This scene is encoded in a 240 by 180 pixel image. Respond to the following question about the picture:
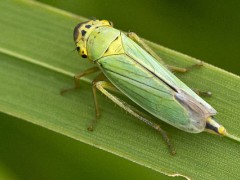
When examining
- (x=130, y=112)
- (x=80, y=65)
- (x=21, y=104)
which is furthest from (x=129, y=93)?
(x=21, y=104)

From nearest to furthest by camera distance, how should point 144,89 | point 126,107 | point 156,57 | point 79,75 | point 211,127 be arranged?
1. point 211,127
2. point 144,89
3. point 126,107
4. point 156,57
5. point 79,75

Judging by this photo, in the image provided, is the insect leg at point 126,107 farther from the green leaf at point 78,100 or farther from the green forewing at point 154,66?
the green forewing at point 154,66

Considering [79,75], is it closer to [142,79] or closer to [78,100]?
[78,100]

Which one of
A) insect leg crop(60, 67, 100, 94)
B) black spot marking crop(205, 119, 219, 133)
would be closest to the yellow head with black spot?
insect leg crop(60, 67, 100, 94)

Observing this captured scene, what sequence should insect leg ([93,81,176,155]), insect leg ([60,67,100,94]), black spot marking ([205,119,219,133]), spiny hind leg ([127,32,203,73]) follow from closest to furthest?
1. black spot marking ([205,119,219,133])
2. insect leg ([93,81,176,155])
3. spiny hind leg ([127,32,203,73])
4. insect leg ([60,67,100,94])

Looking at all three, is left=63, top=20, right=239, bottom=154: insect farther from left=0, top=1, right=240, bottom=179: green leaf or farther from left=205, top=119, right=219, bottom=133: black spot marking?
left=0, top=1, right=240, bottom=179: green leaf

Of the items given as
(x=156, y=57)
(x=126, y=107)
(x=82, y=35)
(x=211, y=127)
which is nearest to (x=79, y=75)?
(x=82, y=35)
